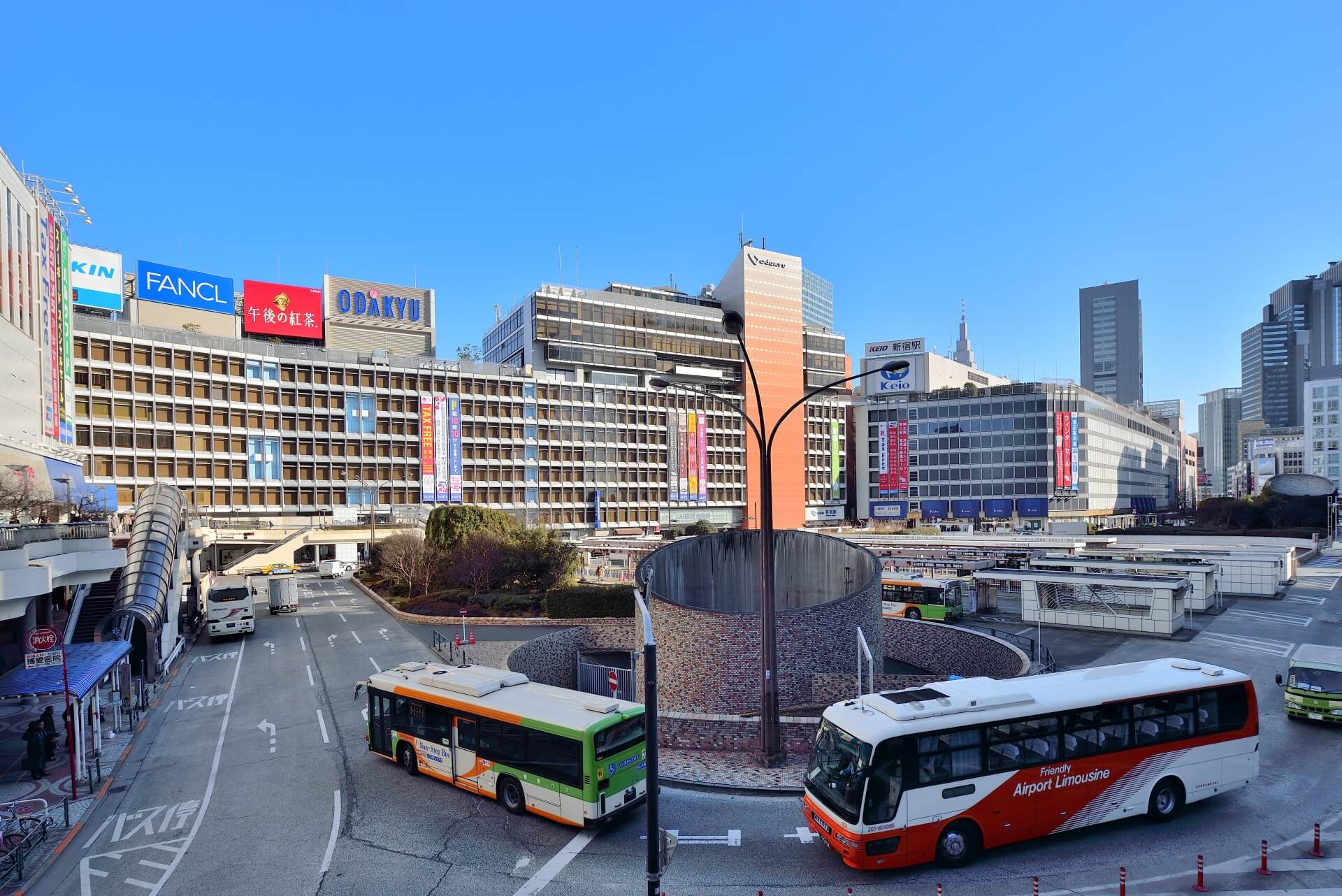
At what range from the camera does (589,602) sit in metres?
36.9

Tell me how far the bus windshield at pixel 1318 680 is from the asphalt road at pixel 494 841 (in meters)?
1.02

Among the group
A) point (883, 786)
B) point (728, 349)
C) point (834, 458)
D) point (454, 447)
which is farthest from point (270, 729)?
point (834, 458)

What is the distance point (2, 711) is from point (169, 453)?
5935 cm

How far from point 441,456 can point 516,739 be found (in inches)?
3166

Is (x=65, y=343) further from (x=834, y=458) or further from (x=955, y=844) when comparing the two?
(x=834, y=458)

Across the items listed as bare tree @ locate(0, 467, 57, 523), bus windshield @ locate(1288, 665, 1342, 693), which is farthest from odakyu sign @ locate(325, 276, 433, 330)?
bus windshield @ locate(1288, 665, 1342, 693)

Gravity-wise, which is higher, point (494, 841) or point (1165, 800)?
point (1165, 800)

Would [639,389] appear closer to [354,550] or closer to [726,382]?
[726,382]

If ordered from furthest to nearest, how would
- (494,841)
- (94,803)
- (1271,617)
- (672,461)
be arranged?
(672,461)
(1271,617)
(94,803)
(494,841)

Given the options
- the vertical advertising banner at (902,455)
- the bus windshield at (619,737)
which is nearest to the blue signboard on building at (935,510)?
the vertical advertising banner at (902,455)

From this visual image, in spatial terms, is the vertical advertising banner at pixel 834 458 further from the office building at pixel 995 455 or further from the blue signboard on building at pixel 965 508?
the blue signboard on building at pixel 965 508

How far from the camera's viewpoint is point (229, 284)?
8525cm

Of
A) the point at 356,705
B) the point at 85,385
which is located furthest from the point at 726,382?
the point at 356,705

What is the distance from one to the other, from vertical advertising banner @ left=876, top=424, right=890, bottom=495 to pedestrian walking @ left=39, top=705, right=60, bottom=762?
384 ft
